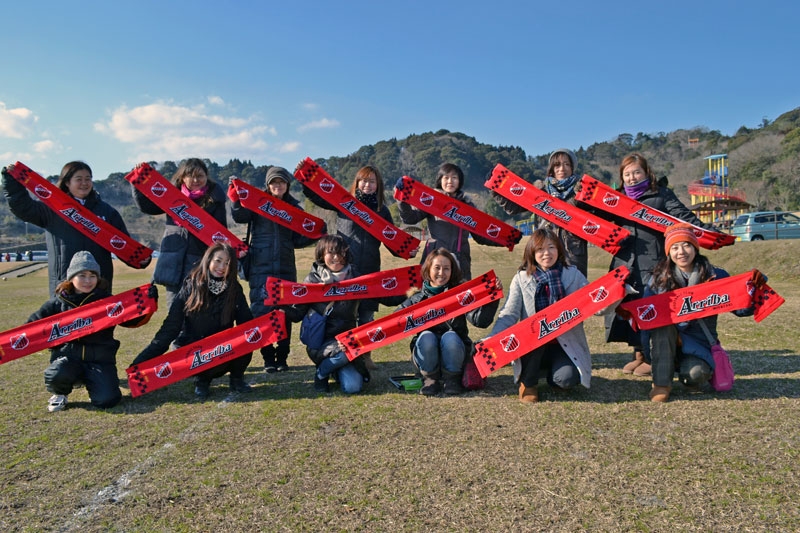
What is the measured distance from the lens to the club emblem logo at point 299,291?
5508mm

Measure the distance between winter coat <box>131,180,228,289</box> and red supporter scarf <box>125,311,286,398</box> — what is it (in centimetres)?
106

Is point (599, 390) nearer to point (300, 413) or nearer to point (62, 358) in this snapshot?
point (300, 413)

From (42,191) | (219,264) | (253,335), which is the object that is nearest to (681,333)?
(253,335)

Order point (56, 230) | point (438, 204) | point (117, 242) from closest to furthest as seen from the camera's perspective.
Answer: point (56, 230), point (117, 242), point (438, 204)

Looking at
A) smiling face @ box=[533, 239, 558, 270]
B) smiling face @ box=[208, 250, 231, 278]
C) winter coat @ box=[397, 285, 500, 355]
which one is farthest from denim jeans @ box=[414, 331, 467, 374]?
smiling face @ box=[208, 250, 231, 278]

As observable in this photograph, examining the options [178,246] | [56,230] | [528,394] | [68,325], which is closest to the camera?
[528,394]

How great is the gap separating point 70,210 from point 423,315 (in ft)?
12.7

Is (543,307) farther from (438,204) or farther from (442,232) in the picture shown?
(438,204)

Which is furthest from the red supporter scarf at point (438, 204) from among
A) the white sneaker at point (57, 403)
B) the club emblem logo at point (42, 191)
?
the white sneaker at point (57, 403)

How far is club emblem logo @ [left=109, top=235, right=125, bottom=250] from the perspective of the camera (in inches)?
227

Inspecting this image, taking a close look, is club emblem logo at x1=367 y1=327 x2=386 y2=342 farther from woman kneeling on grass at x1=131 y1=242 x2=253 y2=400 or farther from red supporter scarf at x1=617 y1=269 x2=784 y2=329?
red supporter scarf at x1=617 y1=269 x2=784 y2=329

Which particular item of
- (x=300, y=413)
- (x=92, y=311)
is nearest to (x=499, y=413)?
(x=300, y=413)

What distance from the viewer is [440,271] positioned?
5266 mm

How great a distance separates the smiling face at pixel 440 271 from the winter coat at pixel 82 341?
121 inches
